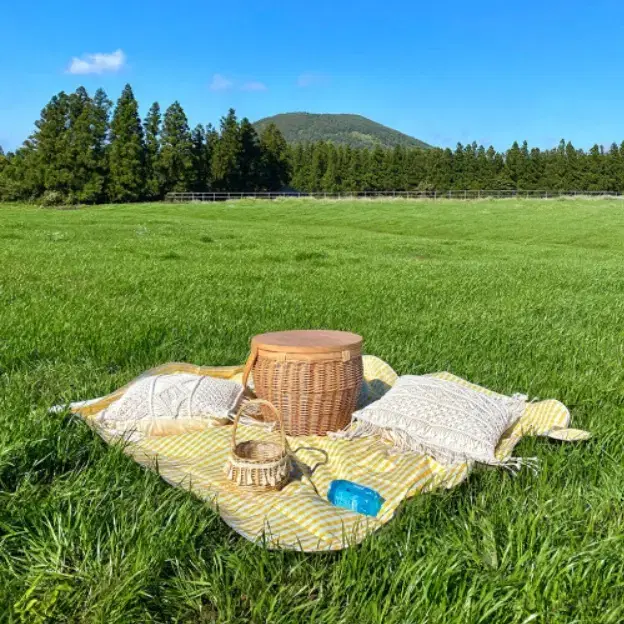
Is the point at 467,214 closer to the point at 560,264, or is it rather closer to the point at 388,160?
the point at 560,264

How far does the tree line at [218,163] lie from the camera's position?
192 ft

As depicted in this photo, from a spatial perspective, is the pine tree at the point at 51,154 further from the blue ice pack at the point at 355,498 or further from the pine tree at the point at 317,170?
the blue ice pack at the point at 355,498

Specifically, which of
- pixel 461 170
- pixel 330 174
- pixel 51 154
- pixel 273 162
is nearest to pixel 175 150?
pixel 51 154

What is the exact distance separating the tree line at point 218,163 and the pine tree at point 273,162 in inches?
5.1

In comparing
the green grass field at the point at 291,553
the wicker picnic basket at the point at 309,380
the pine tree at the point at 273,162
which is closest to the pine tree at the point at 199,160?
the pine tree at the point at 273,162

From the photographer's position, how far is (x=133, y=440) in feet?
11.4

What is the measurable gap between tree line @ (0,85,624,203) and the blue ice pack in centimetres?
5719

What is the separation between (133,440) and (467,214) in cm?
3616

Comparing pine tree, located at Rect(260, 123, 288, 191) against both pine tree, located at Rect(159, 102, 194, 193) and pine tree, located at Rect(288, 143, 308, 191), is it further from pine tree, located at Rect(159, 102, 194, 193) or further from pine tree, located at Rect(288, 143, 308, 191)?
pine tree, located at Rect(159, 102, 194, 193)

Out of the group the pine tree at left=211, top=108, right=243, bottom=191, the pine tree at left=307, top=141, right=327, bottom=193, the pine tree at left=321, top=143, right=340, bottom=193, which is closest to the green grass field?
the pine tree at left=211, top=108, right=243, bottom=191

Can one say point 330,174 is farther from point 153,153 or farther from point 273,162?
point 153,153

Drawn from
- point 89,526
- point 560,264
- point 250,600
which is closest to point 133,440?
point 89,526

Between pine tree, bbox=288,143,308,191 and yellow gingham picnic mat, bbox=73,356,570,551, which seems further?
pine tree, bbox=288,143,308,191

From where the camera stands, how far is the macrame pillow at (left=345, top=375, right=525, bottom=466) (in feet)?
10.4
